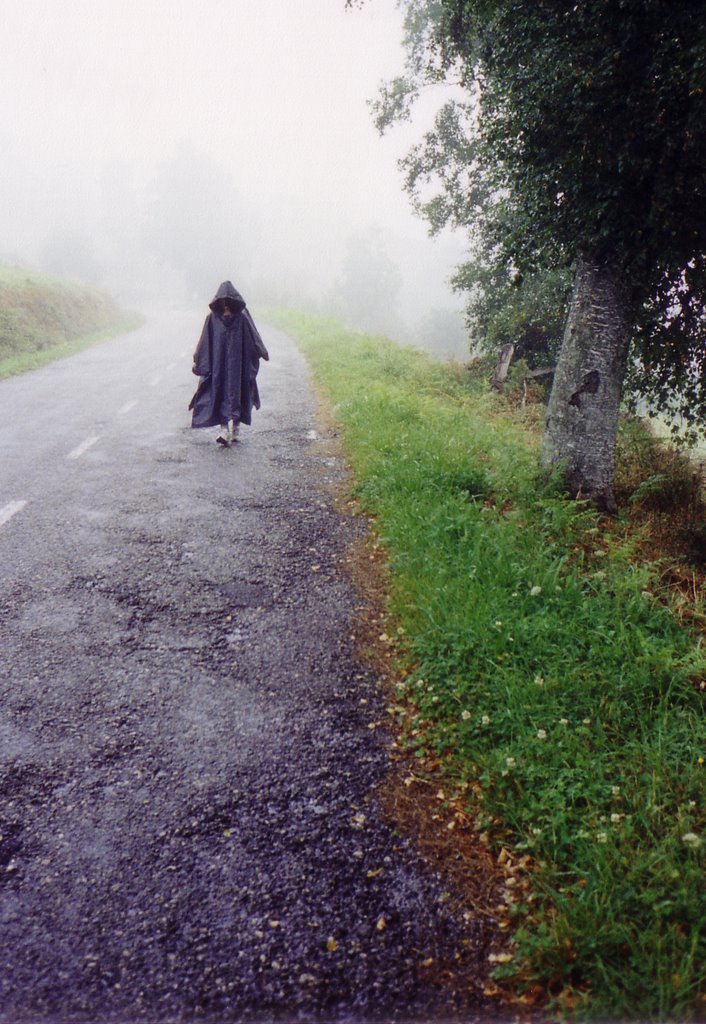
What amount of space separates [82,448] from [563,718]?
24.1 ft

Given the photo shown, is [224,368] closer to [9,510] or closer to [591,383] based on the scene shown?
[9,510]

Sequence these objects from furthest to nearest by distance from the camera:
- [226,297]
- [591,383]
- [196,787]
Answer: [226,297] < [591,383] < [196,787]

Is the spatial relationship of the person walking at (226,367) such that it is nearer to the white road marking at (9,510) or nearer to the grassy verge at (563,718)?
the white road marking at (9,510)

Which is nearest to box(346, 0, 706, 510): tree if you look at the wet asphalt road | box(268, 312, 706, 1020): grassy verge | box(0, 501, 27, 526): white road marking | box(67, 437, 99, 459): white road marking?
box(268, 312, 706, 1020): grassy verge

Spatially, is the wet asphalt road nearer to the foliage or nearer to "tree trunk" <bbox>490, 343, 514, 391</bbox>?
the foliage

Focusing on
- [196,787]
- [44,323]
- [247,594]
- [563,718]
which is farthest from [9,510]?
[44,323]

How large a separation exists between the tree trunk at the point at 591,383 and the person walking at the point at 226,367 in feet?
15.6

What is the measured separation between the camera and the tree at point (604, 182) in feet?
14.5

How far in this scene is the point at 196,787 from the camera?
2908mm

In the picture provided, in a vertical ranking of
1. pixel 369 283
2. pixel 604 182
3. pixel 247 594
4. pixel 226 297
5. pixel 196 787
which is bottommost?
pixel 196 787

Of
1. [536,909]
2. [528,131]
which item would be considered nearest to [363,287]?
[528,131]

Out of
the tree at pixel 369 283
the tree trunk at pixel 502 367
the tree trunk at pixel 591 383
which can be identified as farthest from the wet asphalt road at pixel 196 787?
the tree at pixel 369 283

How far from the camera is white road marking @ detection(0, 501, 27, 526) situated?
A: 19.4 ft

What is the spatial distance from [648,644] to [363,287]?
63575mm
